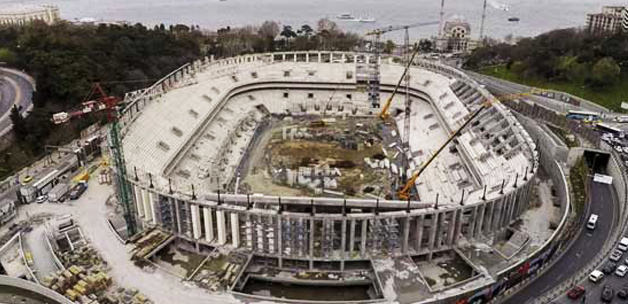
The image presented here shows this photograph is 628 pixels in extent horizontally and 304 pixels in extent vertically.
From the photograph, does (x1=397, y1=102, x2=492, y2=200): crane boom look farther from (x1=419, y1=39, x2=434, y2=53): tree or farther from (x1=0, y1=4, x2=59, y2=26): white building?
(x1=0, y1=4, x2=59, y2=26): white building

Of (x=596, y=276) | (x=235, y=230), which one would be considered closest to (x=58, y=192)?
(x=235, y=230)

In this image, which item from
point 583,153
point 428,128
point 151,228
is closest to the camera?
point 151,228

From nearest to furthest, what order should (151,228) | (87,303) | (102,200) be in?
1. (87,303)
2. (151,228)
3. (102,200)

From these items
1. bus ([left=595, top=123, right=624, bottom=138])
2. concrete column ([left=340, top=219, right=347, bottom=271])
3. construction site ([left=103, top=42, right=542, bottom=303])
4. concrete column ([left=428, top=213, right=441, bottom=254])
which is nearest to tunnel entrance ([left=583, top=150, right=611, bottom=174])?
bus ([left=595, top=123, right=624, bottom=138])

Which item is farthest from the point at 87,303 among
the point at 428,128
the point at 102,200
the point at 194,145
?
the point at 428,128

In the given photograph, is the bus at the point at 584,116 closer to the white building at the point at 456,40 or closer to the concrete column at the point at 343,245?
the concrete column at the point at 343,245

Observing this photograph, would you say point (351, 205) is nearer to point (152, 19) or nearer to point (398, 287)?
point (398, 287)
